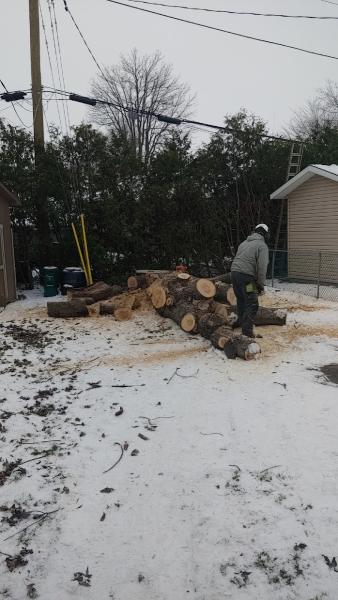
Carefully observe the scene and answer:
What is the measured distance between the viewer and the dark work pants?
22.3 feet

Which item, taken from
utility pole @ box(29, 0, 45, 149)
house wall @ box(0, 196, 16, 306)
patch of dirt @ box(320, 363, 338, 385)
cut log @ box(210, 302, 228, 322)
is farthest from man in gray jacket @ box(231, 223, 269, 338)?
utility pole @ box(29, 0, 45, 149)

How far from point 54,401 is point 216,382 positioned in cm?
196

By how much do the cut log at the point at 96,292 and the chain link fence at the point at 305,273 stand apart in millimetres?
5245

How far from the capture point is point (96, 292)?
10438mm

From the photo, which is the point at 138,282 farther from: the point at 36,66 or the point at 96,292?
the point at 36,66

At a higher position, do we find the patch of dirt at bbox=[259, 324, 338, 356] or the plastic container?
the plastic container

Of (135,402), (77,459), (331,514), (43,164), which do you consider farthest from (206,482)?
(43,164)

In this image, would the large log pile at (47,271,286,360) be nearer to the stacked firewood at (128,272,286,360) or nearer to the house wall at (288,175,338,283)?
the stacked firewood at (128,272,286,360)

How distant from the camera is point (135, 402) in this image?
4762mm

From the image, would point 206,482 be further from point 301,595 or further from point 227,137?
point 227,137

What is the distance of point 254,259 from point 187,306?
1.73 m

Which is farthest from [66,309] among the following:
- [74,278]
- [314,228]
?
[314,228]

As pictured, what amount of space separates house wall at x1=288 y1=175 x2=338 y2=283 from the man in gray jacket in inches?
271

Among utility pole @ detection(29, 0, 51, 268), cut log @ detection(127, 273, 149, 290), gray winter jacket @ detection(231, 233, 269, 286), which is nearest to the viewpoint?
gray winter jacket @ detection(231, 233, 269, 286)
